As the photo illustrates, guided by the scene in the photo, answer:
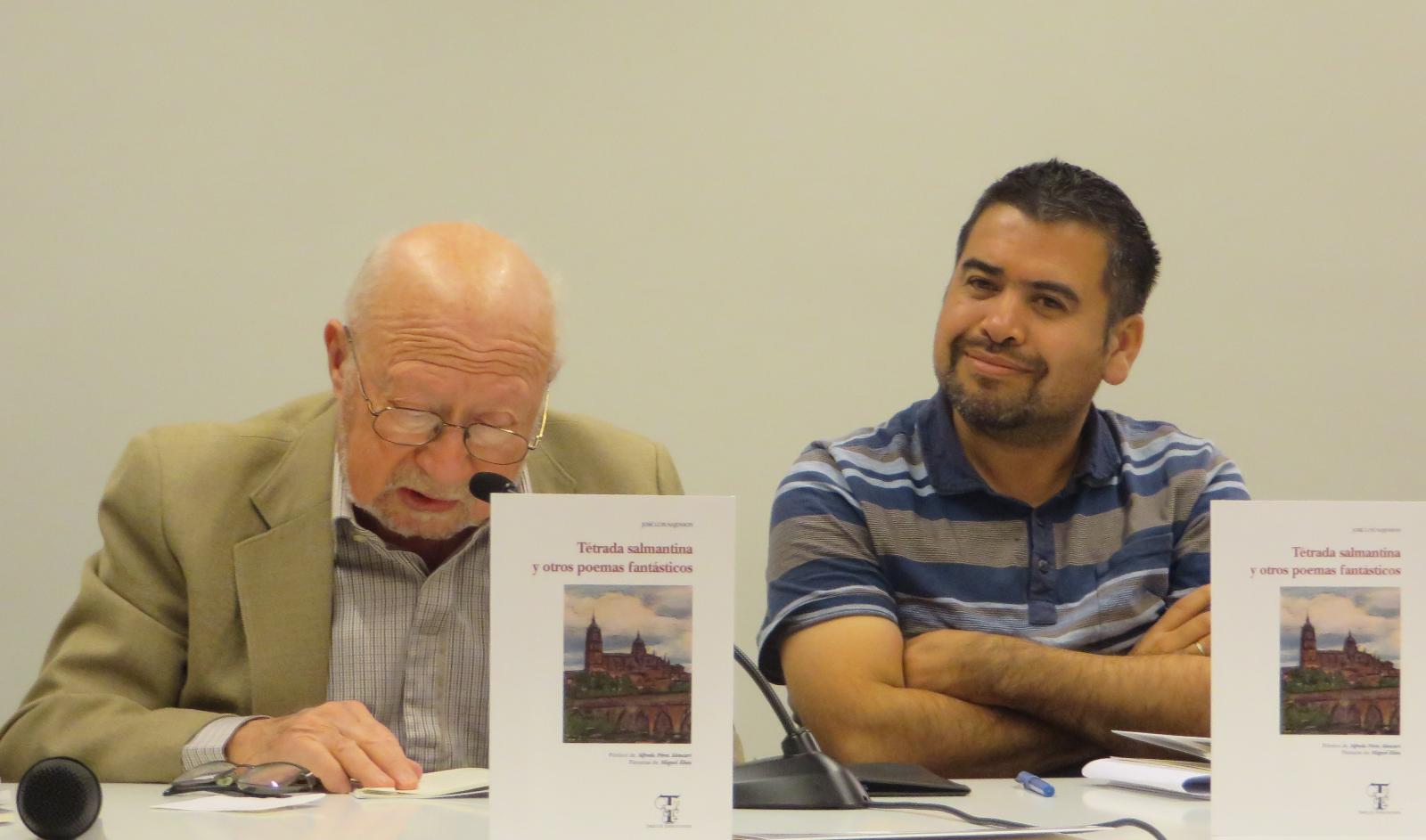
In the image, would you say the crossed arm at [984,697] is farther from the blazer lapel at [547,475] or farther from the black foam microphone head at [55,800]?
the black foam microphone head at [55,800]

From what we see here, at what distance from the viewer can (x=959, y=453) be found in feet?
7.31

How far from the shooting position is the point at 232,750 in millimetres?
1617

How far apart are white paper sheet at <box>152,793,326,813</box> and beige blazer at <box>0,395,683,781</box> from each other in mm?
366

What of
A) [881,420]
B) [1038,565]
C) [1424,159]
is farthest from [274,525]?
[1424,159]

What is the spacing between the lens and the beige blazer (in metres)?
1.82

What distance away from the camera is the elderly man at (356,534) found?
73.1 inches

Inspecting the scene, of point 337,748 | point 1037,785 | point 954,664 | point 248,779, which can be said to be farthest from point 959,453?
point 248,779

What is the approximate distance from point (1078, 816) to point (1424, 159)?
6.97 feet

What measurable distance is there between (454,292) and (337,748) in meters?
0.67

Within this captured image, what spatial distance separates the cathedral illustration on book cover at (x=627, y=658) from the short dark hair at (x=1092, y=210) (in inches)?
52.8

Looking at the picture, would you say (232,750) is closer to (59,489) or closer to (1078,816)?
(1078,816)

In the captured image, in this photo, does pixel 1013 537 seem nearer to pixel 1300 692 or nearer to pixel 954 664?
pixel 954 664

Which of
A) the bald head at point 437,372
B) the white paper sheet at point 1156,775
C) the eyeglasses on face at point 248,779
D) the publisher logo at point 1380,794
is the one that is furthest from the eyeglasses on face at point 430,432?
the publisher logo at point 1380,794

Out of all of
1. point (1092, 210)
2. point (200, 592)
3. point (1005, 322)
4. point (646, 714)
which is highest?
point (1092, 210)
